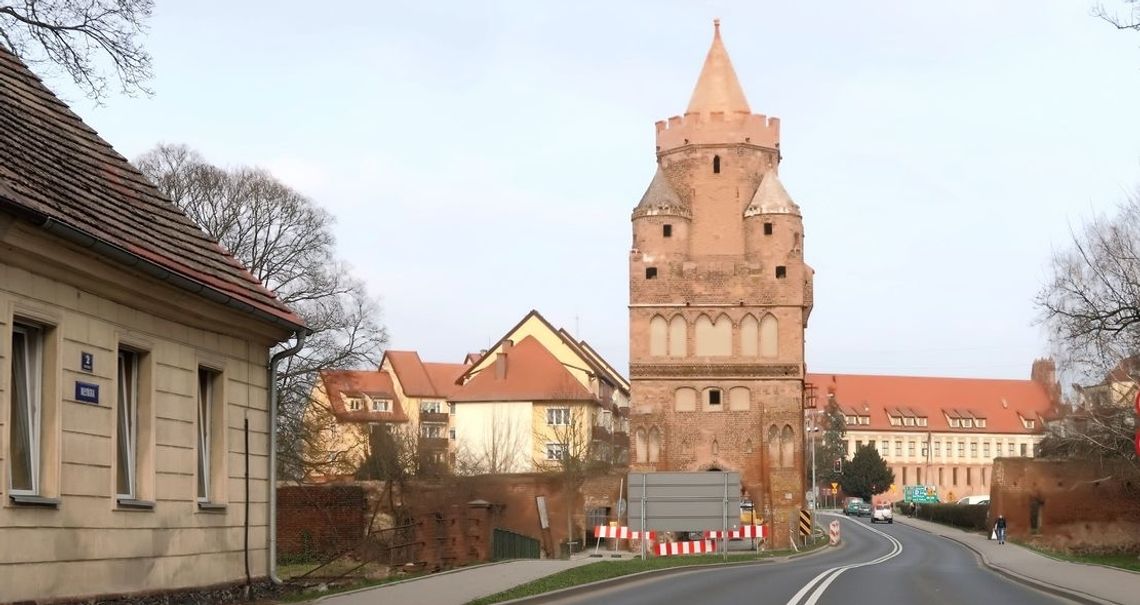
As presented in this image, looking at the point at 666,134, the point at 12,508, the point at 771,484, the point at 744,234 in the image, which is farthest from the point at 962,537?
the point at 12,508

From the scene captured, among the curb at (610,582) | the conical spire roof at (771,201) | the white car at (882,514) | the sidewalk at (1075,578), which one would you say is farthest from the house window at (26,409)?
the white car at (882,514)

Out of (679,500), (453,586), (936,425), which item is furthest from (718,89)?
(936,425)

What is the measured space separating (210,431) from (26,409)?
3.91 m

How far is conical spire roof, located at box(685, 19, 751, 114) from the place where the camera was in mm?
73375

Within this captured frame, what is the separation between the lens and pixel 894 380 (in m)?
177

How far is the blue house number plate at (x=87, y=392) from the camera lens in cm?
1354

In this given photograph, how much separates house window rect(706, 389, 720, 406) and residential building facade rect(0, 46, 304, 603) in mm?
53302

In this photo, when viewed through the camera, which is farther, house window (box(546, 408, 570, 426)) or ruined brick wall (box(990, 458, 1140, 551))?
house window (box(546, 408, 570, 426))

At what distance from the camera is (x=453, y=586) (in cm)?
2372

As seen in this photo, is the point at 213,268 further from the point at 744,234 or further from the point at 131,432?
the point at 744,234

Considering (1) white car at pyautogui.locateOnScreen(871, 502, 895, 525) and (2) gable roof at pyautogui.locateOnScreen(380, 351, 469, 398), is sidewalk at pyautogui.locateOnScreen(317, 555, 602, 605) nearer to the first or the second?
(1) white car at pyautogui.locateOnScreen(871, 502, 895, 525)

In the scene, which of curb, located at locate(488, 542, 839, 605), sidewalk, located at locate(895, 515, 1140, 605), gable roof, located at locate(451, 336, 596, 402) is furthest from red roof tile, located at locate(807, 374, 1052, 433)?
curb, located at locate(488, 542, 839, 605)

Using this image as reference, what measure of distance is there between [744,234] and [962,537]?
2059 centimetres

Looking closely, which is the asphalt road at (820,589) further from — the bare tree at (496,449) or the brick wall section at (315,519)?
the bare tree at (496,449)
